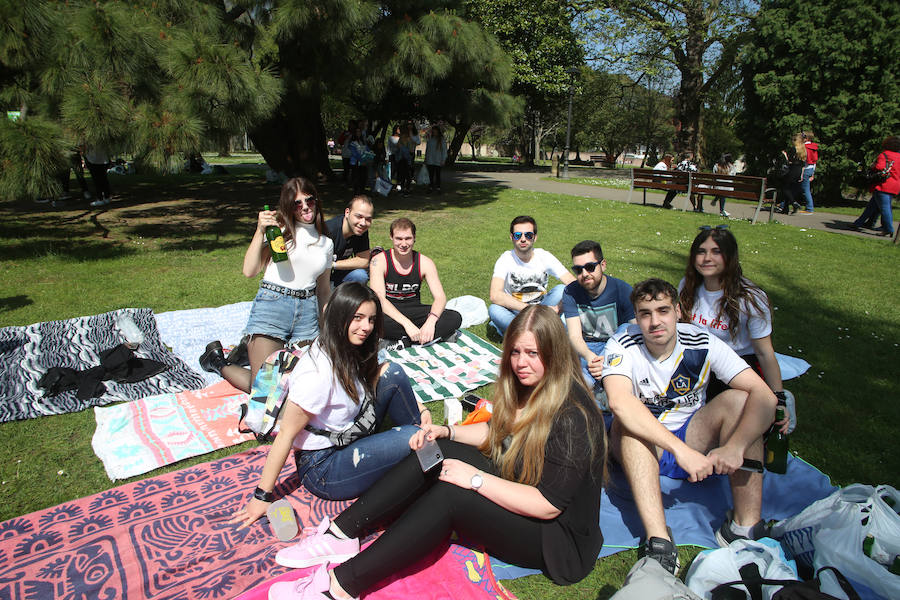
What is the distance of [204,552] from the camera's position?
2385 mm

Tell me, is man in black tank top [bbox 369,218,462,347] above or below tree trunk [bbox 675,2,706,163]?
below

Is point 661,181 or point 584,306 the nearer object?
point 584,306

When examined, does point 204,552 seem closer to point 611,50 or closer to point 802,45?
point 802,45

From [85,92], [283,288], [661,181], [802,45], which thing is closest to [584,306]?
[283,288]

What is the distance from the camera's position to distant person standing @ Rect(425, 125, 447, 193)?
14.5m

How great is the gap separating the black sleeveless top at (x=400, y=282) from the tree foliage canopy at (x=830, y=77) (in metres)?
13.0

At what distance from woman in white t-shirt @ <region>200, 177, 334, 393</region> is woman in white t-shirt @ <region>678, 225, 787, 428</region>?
103 inches

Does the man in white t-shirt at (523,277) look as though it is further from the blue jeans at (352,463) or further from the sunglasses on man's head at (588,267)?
the blue jeans at (352,463)

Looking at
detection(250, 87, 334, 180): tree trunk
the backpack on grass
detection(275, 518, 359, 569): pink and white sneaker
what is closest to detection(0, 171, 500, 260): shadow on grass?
detection(250, 87, 334, 180): tree trunk

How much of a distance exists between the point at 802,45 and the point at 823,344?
11711 millimetres

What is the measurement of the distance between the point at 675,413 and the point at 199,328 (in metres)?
4.36

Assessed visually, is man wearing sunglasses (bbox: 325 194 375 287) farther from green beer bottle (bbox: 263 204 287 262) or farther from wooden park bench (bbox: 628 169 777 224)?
wooden park bench (bbox: 628 169 777 224)

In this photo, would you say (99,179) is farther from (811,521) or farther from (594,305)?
(811,521)

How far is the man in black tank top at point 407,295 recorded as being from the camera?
15.4ft
